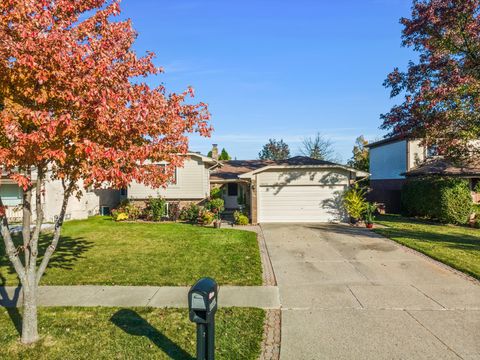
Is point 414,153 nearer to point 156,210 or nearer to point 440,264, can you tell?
point 440,264

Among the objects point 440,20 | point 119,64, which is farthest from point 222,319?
point 440,20

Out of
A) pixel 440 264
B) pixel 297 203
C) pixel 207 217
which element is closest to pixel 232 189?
pixel 297 203

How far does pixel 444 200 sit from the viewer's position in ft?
62.4

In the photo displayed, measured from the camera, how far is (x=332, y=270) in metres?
9.85

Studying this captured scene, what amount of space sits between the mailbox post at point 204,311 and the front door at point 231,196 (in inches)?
1055

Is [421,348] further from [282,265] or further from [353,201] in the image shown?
[353,201]

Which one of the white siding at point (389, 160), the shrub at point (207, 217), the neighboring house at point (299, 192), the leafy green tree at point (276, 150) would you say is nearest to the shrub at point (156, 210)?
the shrub at point (207, 217)

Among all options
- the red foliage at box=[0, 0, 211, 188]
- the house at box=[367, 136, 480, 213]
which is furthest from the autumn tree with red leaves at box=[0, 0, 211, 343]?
the house at box=[367, 136, 480, 213]

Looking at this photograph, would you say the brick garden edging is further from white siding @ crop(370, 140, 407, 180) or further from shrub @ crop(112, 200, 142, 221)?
shrub @ crop(112, 200, 142, 221)

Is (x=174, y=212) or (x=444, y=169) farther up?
(x=444, y=169)

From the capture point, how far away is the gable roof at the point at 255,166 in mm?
19953

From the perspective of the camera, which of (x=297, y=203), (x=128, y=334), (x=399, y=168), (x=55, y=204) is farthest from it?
(x=399, y=168)

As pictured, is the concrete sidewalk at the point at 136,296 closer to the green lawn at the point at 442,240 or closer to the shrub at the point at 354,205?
the green lawn at the point at 442,240

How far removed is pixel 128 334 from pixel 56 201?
713 inches
